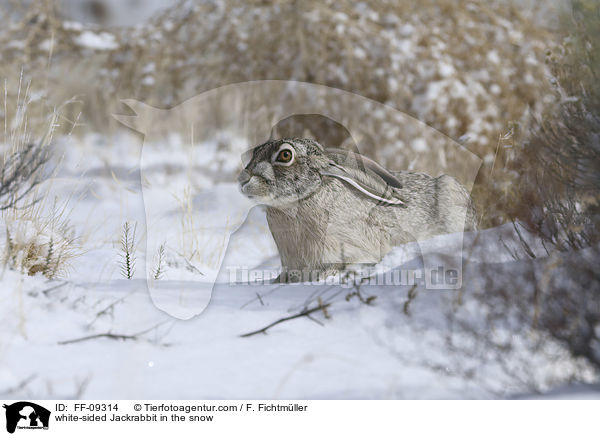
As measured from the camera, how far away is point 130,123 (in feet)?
9.18

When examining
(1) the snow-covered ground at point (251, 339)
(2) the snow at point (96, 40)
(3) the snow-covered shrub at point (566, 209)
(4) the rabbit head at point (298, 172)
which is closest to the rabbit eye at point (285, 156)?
(4) the rabbit head at point (298, 172)

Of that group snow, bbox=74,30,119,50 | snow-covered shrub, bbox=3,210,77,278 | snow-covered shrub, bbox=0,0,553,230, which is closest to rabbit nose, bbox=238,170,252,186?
snow-covered shrub, bbox=3,210,77,278

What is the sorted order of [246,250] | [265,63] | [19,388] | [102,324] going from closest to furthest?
[19,388] < [102,324] < [246,250] < [265,63]

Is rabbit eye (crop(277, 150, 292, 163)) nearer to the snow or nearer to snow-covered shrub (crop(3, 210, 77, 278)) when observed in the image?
snow-covered shrub (crop(3, 210, 77, 278))

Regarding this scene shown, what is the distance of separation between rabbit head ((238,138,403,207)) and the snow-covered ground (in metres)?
0.24

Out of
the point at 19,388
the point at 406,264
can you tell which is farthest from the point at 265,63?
the point at 19,388

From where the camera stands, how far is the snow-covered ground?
2.16m

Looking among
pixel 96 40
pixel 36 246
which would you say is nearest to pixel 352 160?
pixel 36 246

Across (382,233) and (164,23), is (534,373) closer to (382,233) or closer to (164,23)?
(382,233)

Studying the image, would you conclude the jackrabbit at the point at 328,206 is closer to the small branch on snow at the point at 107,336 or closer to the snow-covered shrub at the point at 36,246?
the small branch on snow at the point at 107,336

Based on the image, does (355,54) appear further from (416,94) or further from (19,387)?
(19,387)

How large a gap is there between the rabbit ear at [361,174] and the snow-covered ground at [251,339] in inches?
13.7

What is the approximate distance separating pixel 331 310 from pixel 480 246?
2.48 ft

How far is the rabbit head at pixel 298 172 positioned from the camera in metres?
2.64
